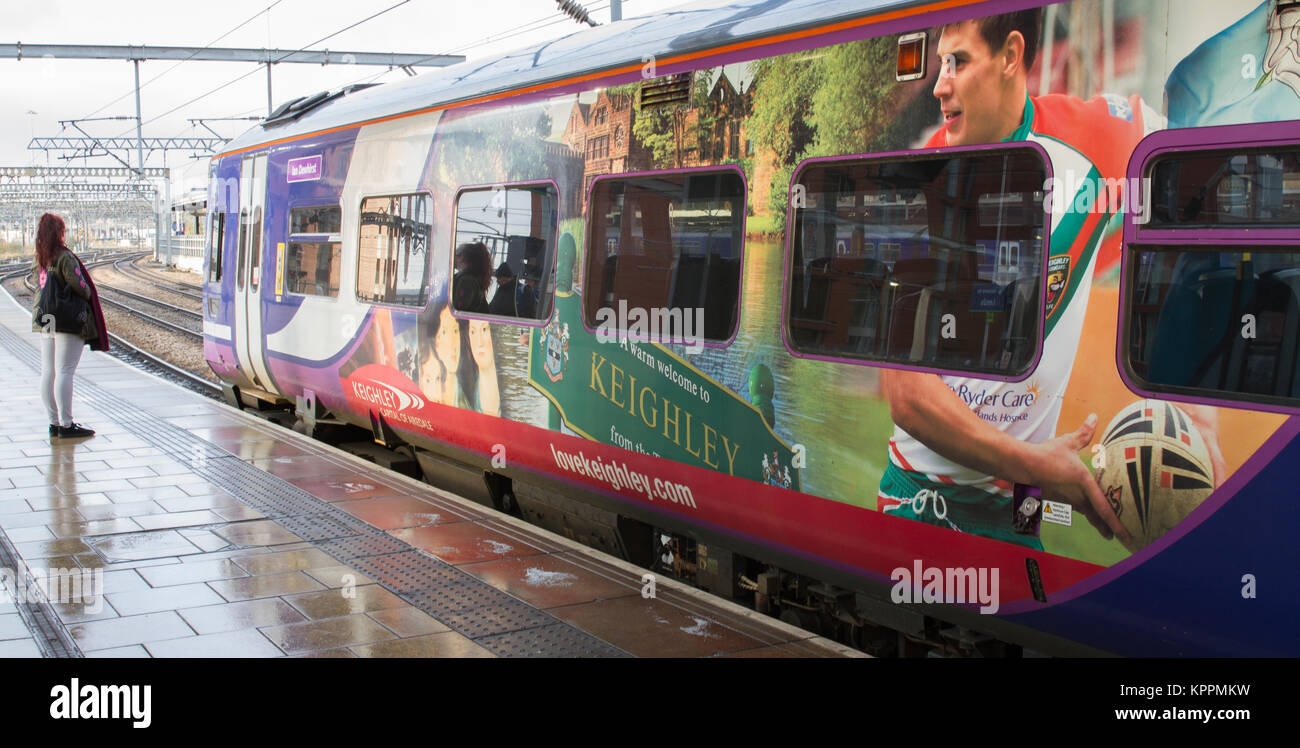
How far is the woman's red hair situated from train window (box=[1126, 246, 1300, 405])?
8.39 meters

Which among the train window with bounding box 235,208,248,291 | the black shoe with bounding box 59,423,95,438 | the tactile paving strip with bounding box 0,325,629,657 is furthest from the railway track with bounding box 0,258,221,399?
the tactile paving strip with bounding box 0,325,629,657

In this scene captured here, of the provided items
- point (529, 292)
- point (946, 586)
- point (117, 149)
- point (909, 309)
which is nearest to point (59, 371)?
point (529, 292)

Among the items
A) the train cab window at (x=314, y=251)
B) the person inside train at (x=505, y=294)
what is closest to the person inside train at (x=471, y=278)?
the person inside train at (x=505, y=294)

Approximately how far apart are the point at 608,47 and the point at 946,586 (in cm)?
346

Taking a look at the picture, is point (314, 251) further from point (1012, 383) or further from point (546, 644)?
point (1012, 383)

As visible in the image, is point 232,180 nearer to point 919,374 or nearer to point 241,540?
point 241,540

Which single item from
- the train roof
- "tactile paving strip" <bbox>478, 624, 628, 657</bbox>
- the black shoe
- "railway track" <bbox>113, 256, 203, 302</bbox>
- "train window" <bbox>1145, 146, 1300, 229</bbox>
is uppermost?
the train roof

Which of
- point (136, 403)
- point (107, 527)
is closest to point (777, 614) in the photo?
point (107, 527)

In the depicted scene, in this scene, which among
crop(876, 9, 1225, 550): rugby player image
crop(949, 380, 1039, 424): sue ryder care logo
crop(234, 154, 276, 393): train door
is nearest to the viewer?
crop(876, 9, 1225, 550): rugby player image

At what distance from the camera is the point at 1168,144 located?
11.3 feet

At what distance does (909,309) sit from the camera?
4.29 m

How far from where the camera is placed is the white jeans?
9.18 metres

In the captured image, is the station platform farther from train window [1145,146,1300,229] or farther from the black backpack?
train window [1145,146,1300,229]

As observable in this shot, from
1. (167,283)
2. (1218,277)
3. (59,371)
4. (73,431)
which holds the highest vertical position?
(1218,277)
